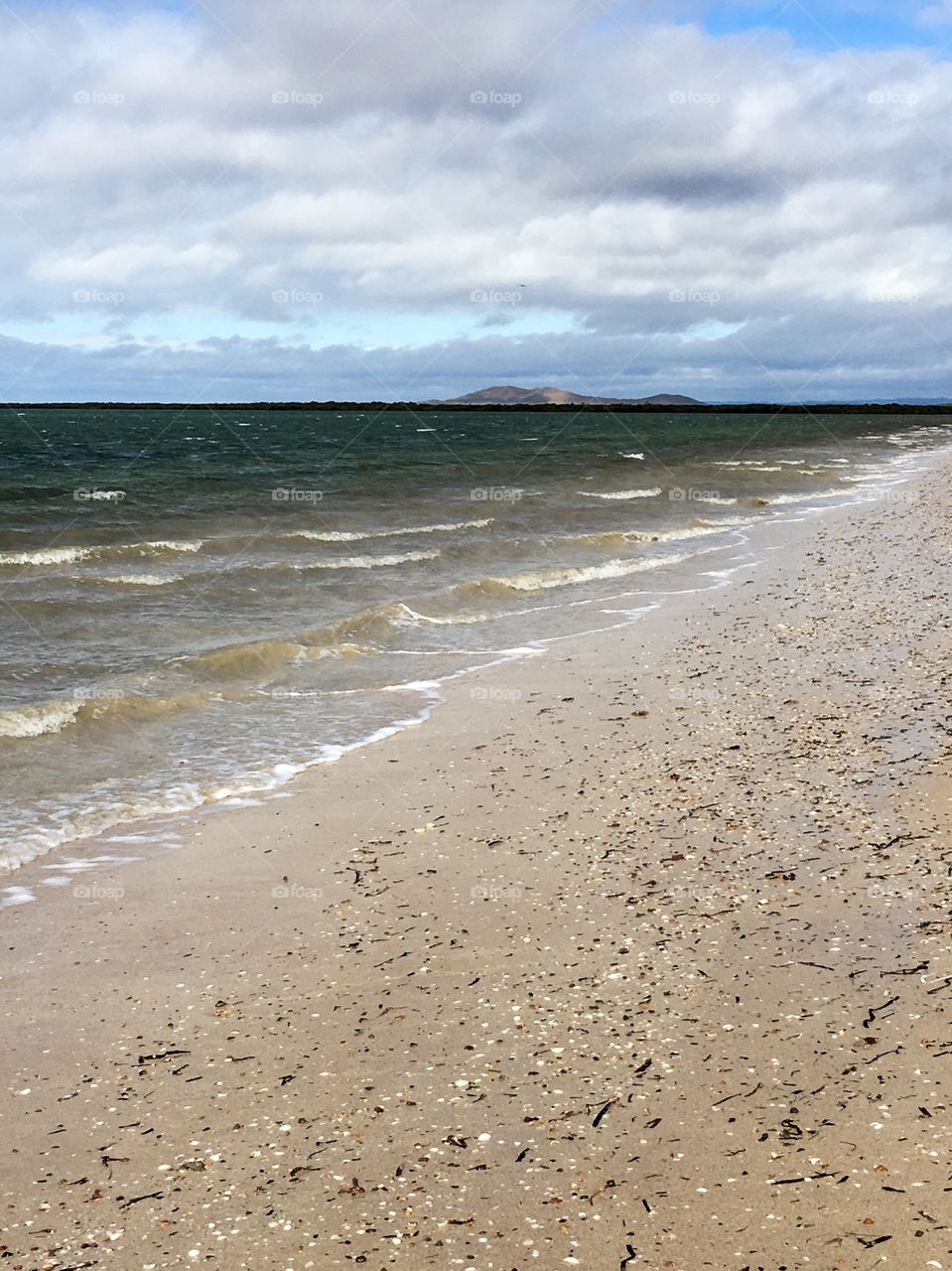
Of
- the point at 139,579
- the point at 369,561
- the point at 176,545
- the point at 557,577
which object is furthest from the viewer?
the point at 176,545

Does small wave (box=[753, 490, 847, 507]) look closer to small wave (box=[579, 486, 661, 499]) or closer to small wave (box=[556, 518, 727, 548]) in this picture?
small wave (box=[579, 486, 661, 499])

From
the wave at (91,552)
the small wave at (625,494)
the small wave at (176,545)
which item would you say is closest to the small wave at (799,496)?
the small wave at (625,494)

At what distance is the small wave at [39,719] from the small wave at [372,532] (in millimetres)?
14719

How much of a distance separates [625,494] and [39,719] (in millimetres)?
29413

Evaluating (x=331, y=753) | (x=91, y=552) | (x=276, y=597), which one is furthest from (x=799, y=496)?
(x=331, y=753)

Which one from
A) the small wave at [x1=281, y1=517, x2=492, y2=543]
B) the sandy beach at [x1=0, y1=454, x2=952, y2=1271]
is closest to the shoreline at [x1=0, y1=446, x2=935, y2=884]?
the sandy beach at [x1=0, y1=454, x2=952, y2=1271]

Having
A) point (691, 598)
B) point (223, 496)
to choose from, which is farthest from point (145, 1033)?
point (223, 496)

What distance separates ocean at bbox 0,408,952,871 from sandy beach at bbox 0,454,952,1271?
5.26ft

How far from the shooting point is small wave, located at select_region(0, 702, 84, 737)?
11086 millimetres

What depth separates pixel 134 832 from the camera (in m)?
8.46

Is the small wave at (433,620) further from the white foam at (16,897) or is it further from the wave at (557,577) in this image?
the white foam at (16,897)

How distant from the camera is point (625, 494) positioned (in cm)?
3844

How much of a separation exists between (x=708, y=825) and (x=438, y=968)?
8.21 ft

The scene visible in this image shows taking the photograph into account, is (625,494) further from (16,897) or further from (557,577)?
(16,897)
